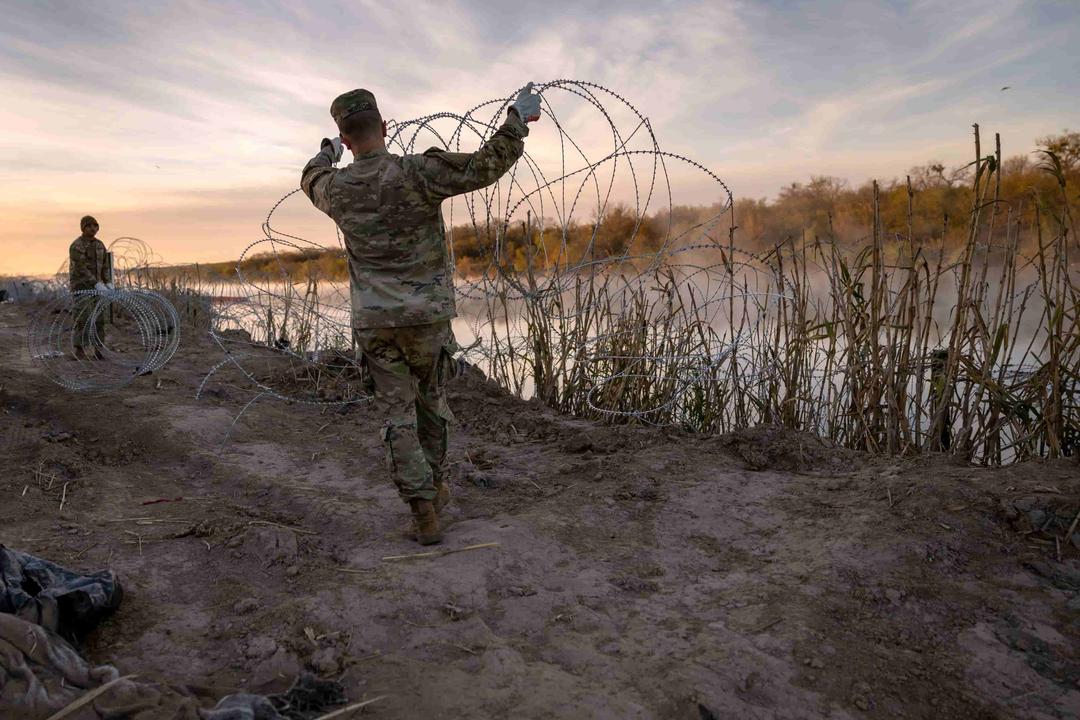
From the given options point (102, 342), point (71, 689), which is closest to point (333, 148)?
point (71, 689)

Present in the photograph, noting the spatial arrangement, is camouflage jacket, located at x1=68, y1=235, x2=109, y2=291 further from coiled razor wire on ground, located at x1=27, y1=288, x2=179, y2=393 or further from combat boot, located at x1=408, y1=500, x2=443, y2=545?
combat boot, located at x1=408, y1=500, x2=443, y2=545

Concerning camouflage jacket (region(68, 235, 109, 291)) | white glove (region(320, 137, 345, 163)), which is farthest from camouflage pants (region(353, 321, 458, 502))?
camouflage jacket (region(68, 235, 109, 291))

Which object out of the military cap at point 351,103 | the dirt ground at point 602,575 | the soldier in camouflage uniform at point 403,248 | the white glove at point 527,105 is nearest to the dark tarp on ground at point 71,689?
the dirt ground at point 602,575

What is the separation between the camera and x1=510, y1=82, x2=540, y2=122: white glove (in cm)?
291

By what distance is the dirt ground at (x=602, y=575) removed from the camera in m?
2.06

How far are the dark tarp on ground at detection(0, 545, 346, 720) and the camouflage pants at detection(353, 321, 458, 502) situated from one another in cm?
106

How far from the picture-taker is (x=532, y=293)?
4.82 meters

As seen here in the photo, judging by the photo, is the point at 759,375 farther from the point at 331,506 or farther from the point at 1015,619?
the point at 331,506

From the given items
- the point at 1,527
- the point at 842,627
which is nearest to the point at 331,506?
the point at 1,527

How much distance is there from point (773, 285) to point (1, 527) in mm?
4355

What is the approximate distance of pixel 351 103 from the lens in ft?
9.39

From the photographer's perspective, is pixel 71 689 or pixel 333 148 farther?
pixel 333 148

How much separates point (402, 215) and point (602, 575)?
5.07ft

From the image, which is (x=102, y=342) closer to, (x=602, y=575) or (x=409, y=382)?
(x=409, y=382)
